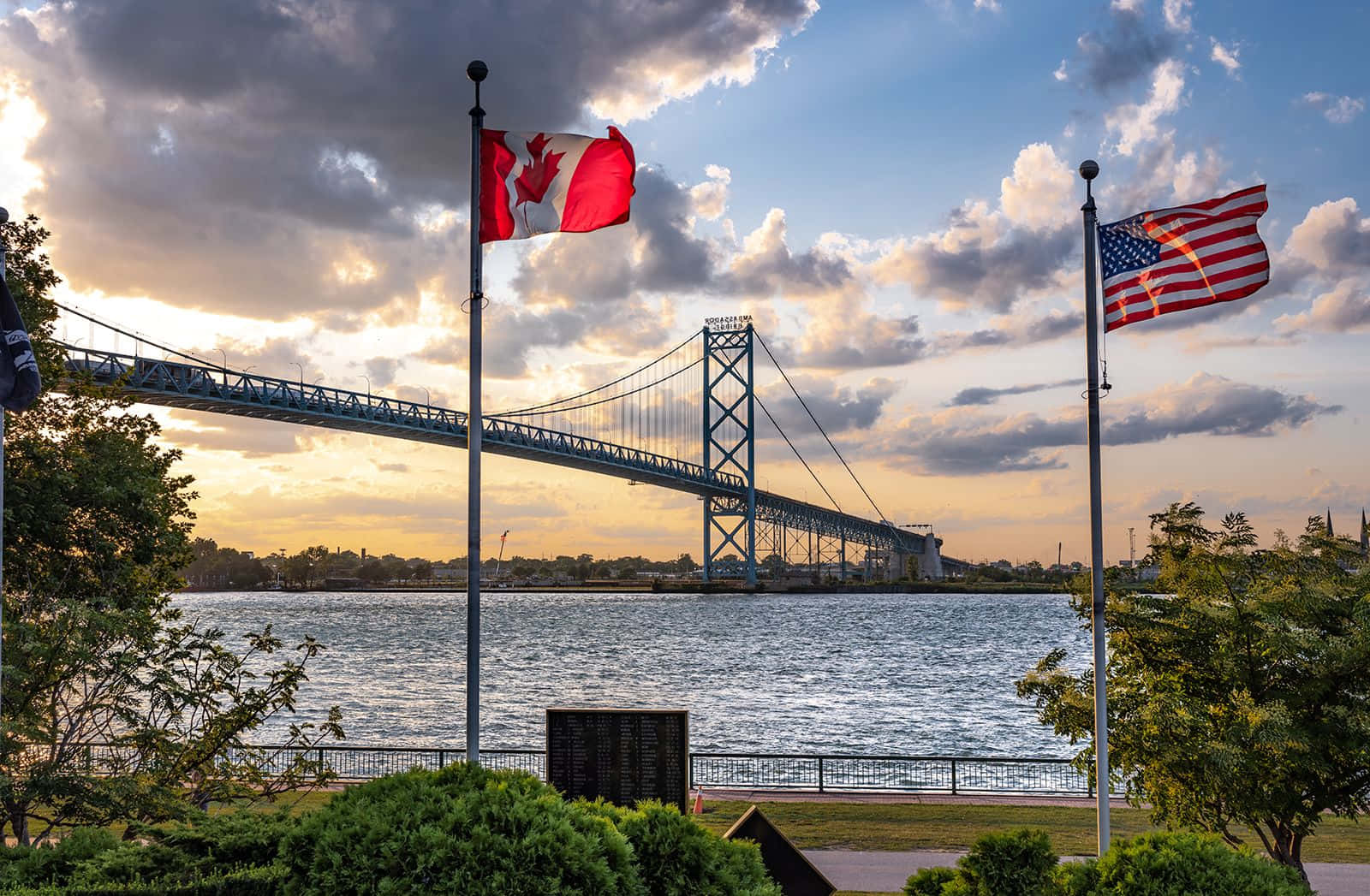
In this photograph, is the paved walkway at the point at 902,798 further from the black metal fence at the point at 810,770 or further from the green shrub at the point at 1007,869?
the green shrub at the point at 1007,869

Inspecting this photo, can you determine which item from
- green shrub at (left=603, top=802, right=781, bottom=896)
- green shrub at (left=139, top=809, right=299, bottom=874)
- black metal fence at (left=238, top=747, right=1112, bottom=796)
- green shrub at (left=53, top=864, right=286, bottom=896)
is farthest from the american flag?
black metal fence at (left=238, top=747, right=1112, bottom=796)

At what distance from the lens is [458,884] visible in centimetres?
708

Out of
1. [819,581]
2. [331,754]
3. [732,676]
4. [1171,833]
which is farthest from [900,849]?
[819,581]

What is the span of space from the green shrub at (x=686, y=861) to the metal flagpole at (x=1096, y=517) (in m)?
5.09

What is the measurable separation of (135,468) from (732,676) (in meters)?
45.9

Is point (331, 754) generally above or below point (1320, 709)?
below

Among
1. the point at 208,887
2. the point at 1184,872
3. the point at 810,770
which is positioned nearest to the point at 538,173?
the point at 208,887

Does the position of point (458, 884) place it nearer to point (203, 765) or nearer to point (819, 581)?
point (203, 765)

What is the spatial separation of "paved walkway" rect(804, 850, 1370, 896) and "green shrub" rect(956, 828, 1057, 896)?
3896 mm

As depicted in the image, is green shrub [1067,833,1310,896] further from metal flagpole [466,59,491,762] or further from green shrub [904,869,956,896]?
metal flagpole [466,59,491,762]

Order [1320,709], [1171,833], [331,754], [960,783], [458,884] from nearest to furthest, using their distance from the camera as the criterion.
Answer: [458,884]
[1171,833]
[1320,709]
[960,783]
[331,754]

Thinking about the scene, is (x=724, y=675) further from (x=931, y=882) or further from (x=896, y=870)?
(x=931, y=882)

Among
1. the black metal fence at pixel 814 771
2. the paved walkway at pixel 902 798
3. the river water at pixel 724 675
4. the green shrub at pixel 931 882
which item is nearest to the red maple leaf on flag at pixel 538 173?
the green shrub at pixel 931 882

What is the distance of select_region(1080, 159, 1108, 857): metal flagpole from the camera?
11578 mm
